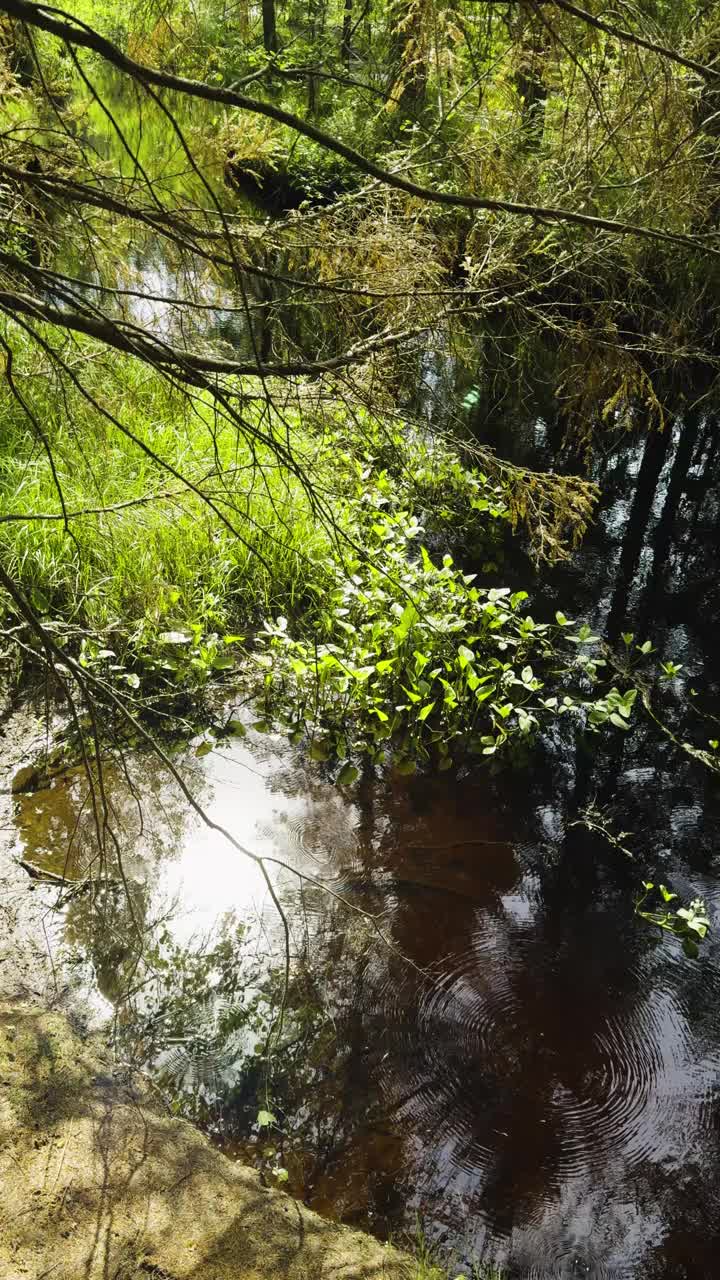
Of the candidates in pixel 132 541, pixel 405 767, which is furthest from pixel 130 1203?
pixel 132 541

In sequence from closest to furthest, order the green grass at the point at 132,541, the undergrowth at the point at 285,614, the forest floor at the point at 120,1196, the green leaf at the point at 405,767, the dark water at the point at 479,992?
the forest floor at the point at 120,1196, the dark water at the point at 479,992, the green leaf at the point at 405,767, the undergrowth at the point at 285,614, the green grass at the point at 132,541

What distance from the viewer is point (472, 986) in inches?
121

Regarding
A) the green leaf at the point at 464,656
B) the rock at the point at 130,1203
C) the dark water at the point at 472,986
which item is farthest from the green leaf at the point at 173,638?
the rock at the point at 130,1203

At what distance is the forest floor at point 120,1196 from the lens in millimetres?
2084

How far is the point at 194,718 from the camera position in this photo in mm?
4328

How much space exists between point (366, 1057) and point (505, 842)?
3.89ft

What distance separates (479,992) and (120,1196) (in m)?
1.32

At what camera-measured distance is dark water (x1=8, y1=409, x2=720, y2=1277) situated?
98.6 inches

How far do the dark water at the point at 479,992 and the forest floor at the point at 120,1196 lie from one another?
0.20m

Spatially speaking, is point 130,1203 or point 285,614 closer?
point 130,1203

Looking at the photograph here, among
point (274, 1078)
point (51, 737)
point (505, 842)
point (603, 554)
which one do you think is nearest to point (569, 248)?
point (505, 842)

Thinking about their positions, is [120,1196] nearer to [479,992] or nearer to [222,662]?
[479,992]

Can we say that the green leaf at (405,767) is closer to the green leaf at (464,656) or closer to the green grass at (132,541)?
the green leaf at (464,656)

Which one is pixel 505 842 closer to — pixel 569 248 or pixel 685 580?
pixel 569 248
